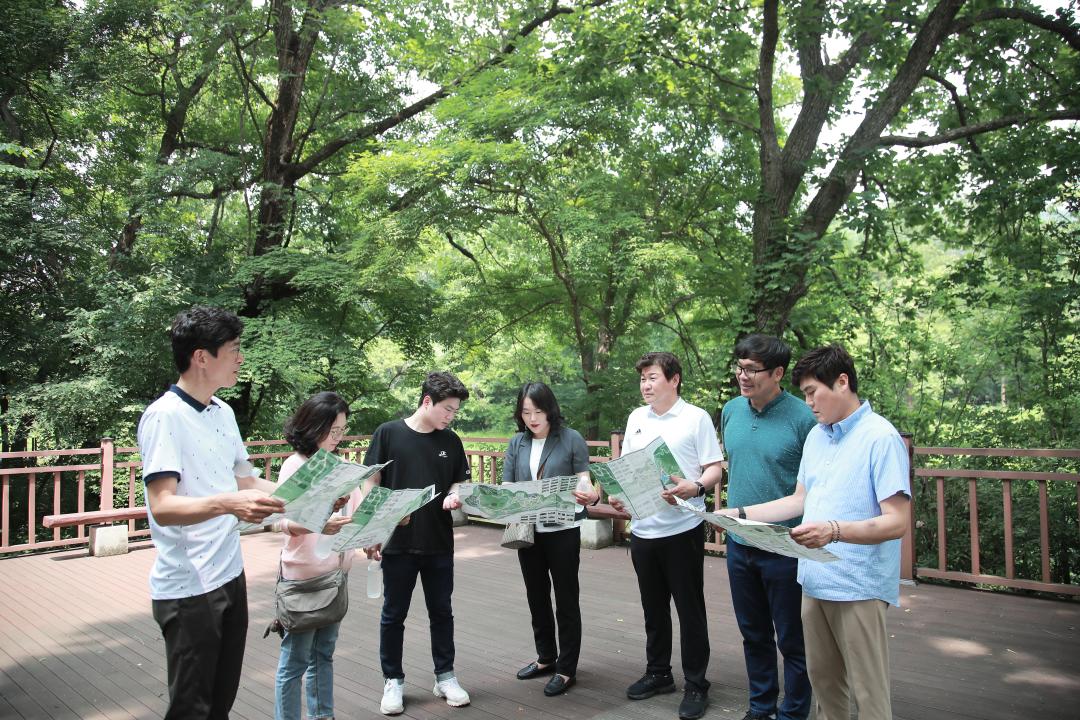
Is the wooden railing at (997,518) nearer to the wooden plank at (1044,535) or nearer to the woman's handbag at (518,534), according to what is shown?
the wooden plank at (1044,535)

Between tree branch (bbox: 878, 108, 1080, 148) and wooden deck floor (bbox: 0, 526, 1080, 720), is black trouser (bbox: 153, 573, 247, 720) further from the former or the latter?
tree branch (bbox: 878, 108, 1080, 148)

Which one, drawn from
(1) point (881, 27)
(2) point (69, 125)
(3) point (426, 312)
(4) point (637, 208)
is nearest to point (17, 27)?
(2) point (69, 125)

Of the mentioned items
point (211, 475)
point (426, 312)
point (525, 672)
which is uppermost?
point (426, 312)

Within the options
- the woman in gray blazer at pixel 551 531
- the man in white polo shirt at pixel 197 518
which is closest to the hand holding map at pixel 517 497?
the woman in gray blazer at pixel 551 531

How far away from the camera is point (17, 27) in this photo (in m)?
9.89

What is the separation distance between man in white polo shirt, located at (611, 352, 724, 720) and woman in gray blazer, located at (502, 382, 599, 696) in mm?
322

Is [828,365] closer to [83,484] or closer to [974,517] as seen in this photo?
[974,517]

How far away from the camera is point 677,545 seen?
10.9ft

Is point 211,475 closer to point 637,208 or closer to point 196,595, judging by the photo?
point 196,595

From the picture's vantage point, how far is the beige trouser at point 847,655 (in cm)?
229

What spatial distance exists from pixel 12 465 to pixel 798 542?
12105 millimetres

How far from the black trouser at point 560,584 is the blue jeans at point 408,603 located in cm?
44

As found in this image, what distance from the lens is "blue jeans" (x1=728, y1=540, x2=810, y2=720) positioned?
9.68 ft

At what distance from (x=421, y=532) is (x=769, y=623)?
5.31 feet
